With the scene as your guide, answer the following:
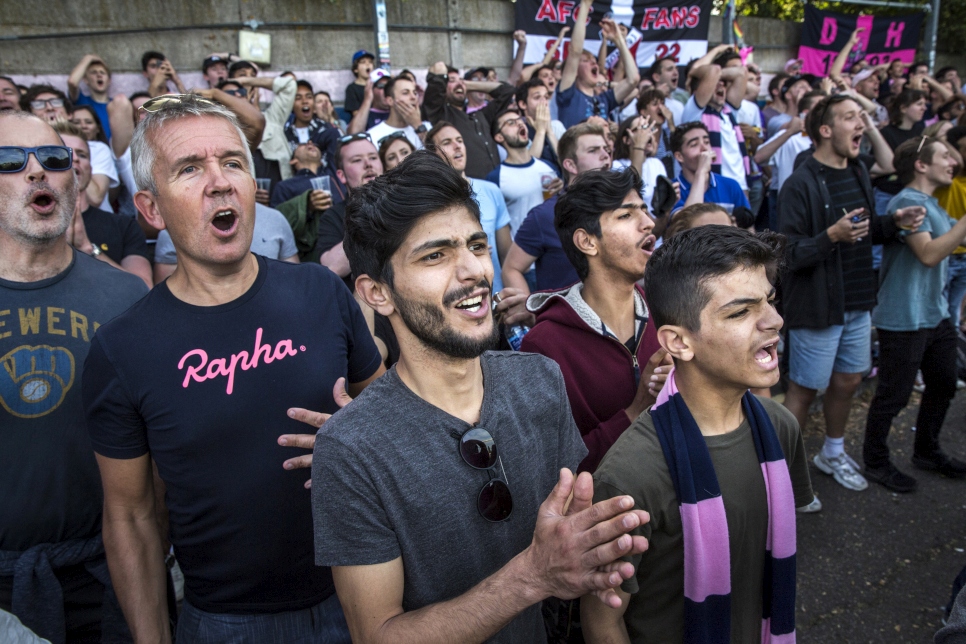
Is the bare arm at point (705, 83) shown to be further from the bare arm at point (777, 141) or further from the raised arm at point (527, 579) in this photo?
the raised arm at point (527, 579)

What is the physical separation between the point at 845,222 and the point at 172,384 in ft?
11.7

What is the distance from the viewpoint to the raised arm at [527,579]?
49.3 inches

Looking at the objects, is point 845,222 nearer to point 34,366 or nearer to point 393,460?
point 393,460

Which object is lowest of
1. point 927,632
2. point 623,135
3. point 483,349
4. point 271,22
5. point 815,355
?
point 927,632

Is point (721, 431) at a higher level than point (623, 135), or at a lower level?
lower

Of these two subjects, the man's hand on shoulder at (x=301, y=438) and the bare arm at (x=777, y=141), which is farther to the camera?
the bare arm at (x=777, y=141)

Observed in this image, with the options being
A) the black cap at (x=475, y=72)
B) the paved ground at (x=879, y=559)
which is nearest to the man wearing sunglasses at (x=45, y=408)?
the paved ground at (x=879, y=559)

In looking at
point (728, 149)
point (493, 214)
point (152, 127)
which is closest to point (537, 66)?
point (728, 149)

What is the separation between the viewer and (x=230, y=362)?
6.16ft

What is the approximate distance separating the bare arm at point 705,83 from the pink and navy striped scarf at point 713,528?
505 centimetres

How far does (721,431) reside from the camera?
6.58 ft

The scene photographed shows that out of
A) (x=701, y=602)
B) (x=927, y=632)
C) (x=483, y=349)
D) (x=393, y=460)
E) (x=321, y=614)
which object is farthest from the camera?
(x=927, y=632)

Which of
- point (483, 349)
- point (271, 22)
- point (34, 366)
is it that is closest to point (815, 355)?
point (483, 349)

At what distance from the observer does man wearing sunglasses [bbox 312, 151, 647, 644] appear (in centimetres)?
135
